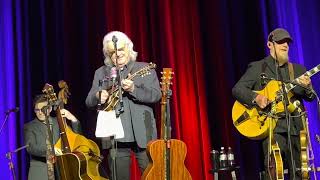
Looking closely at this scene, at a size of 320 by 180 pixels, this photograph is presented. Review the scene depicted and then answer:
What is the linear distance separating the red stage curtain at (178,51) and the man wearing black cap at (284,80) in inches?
53.2

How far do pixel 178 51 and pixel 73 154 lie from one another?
7.49ft

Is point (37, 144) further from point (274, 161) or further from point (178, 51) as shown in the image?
point (274, 161)

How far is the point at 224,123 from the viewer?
22.3 ft

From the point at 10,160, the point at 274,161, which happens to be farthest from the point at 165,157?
the point at 10,160

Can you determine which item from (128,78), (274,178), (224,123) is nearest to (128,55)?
(128,78)

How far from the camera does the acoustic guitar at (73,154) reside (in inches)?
210

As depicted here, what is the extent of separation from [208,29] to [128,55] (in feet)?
7.11

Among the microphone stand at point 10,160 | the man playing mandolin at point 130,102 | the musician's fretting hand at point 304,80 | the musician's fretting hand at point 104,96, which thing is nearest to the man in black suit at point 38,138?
the microphone stand at point 10,160

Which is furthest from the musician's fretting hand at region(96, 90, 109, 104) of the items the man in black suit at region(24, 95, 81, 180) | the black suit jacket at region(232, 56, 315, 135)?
the man in black suit at region(24, 95, 81, 180)

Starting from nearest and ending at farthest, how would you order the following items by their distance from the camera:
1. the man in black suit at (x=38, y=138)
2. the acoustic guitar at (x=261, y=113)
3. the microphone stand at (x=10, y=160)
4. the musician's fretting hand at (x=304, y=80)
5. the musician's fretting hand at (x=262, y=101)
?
the musician's fretting hand at (x=304, y=80) < the acoustic guitar at (x=261, y=113) < the musician's fretting hand at (x=262, y=101) < the man in black suit at (x=38, y=138) < the microphone stand at (x=10, y=160)

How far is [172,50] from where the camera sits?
7020mm

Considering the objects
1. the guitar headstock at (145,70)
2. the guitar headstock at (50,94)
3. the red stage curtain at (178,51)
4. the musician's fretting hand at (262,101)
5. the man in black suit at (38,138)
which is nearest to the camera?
the guitar headstock at (145,70)

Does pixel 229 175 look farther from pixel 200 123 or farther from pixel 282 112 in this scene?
pixel 282 112

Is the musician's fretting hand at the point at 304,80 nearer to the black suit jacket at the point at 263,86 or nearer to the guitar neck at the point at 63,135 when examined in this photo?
the black suit jacket at the point at 263,86
